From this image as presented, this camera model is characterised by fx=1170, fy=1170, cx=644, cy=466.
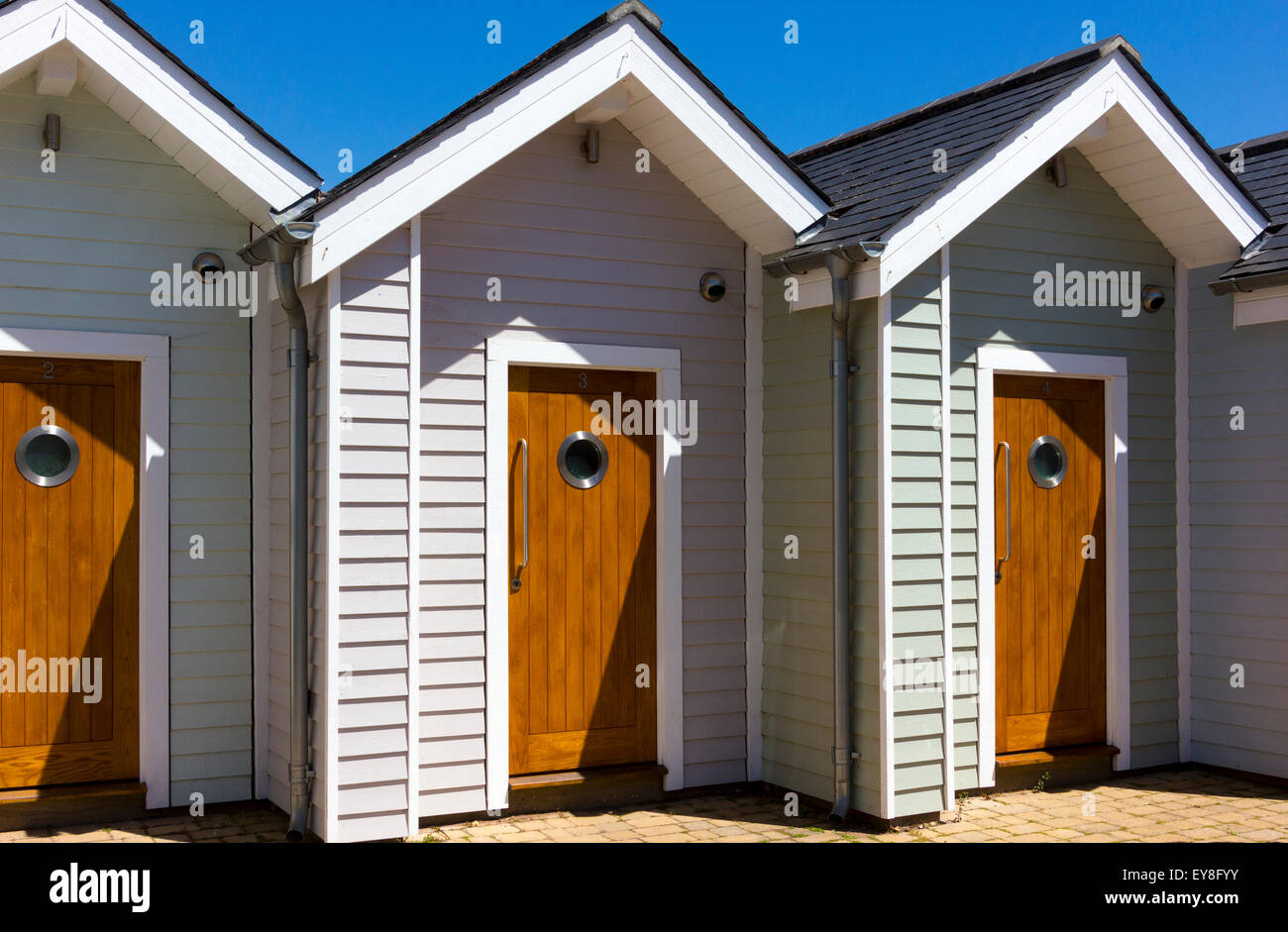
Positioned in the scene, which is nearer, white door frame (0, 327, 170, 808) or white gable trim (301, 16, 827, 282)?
white gable trim (301, 16, 827, 282)

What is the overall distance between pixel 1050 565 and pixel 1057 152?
237cm

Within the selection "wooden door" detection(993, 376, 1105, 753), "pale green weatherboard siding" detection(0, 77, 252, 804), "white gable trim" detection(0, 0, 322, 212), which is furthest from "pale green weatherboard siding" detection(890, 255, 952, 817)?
"pale green weatherboard siding" detection(0, 77, 252, 804)

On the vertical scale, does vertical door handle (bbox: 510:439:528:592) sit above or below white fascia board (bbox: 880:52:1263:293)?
below

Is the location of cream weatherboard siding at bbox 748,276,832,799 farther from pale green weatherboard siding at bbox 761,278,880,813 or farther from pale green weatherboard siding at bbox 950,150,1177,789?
pale green weatherboard siding at bbox 950,150,1177,789

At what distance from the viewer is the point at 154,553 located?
5.87 m

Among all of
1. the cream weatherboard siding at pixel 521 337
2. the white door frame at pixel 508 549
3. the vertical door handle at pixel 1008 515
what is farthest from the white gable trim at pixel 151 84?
the vertical door handle at pixel 1008 515

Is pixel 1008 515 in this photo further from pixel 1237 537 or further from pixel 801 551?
pixel 1237 537

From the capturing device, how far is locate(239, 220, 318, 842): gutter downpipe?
533 cm

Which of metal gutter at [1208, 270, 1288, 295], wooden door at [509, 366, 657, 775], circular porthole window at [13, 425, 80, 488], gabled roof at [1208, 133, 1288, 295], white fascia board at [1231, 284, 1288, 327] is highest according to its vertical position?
gabled roof at [1208, 133, 1288, 295]

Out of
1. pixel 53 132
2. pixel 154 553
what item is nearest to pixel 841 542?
pixel 154 553

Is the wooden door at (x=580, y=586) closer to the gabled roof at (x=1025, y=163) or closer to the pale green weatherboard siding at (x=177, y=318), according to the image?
the gabled roof at (x=1025, y=163)

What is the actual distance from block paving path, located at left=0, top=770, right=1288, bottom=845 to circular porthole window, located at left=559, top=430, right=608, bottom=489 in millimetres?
1738

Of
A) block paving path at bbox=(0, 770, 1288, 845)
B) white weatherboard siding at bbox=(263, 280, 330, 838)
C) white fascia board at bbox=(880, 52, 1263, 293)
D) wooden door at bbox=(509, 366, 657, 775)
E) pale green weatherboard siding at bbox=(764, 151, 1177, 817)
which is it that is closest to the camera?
white weatherboard siding at bbox=(263, 280, 330, 838)

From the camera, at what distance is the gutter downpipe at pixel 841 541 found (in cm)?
588
